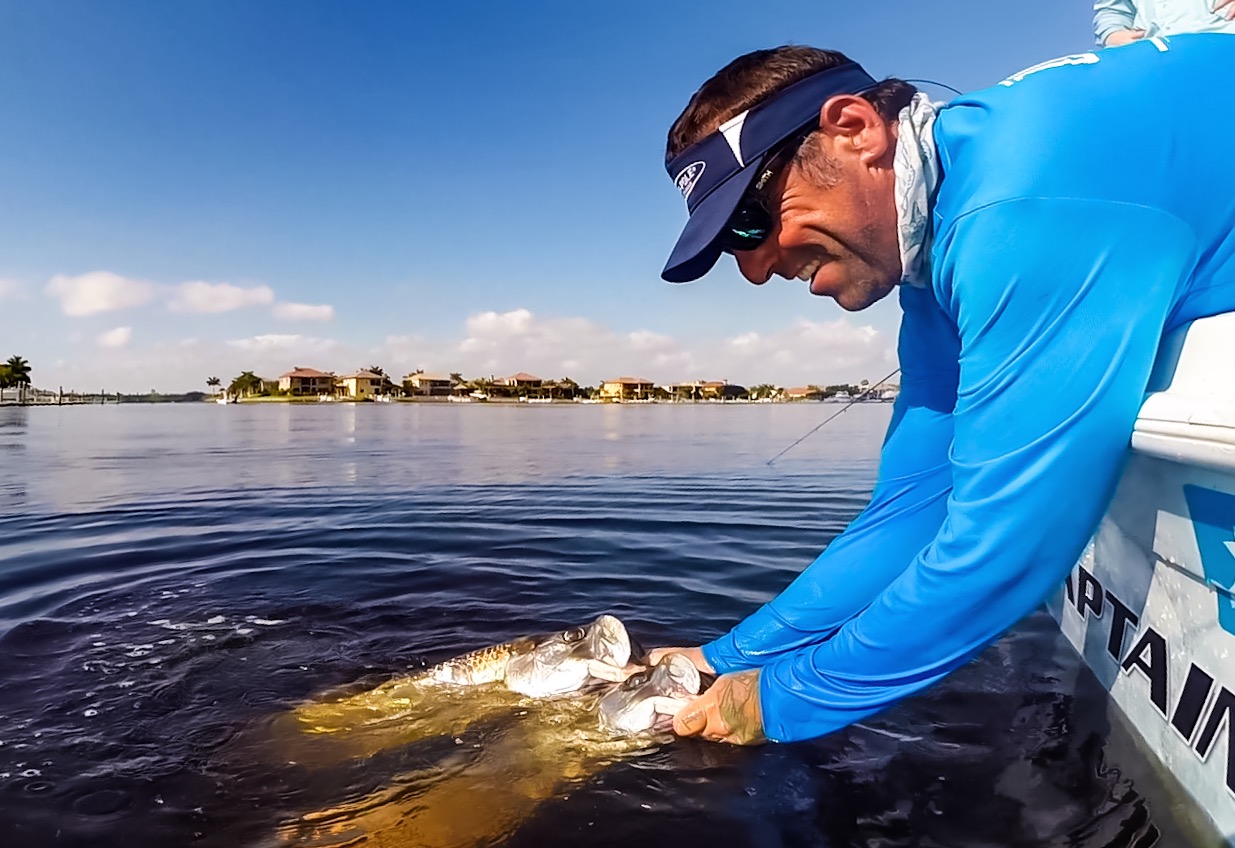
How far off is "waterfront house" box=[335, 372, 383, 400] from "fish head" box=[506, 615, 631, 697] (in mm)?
139422

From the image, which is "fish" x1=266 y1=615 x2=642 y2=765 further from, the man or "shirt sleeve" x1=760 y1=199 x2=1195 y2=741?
"shirt sleeve" x1=760 y1=199 x2=1195 y2=741

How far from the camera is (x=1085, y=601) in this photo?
122 inches

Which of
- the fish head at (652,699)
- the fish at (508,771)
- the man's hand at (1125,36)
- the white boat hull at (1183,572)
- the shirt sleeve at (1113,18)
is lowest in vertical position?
the fish at (508,771)

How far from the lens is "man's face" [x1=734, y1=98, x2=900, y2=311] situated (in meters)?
1.88

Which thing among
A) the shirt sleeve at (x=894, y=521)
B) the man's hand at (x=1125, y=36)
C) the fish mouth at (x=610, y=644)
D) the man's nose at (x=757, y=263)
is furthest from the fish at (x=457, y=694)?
the man's hand at (x=1125, y=36)

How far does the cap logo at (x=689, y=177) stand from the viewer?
81.5 inches

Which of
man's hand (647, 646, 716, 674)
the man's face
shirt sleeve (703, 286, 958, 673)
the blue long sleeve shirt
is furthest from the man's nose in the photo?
the blue long sleeve shirt

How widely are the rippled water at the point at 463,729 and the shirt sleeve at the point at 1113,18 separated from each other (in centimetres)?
347

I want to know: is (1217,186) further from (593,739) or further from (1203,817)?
(593,739)

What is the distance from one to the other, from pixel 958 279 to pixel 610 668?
243cm

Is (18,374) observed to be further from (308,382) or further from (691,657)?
(691,657)

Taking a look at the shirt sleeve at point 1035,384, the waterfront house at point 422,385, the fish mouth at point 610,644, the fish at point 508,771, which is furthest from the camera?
the waterfront house at point 422,385

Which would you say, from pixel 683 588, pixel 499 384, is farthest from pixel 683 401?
pixel 683 588

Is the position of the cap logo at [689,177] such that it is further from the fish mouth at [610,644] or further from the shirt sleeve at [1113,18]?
the shirt sleeve at [1113,18]
